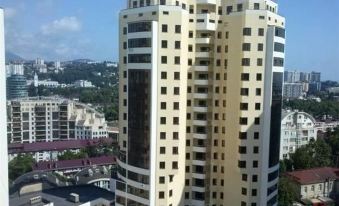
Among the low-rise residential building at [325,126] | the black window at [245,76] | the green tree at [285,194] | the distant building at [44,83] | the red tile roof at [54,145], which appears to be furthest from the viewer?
the distant building at [44,83]

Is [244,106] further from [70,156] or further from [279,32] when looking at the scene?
[70,156]

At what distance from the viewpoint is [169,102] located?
7840 mm

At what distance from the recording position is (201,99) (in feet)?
27.9

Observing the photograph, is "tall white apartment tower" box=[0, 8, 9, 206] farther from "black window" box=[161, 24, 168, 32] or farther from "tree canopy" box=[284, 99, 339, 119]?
"tree canopy" box=[284, 99, 339, 119]

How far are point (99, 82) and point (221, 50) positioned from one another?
4483 cm

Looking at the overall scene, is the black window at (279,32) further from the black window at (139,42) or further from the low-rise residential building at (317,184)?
the low-rise residential building at (317,184)

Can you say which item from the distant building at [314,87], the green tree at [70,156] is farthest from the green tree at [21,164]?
the distant building at [314,87]

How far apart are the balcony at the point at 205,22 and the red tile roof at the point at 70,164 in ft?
42.7

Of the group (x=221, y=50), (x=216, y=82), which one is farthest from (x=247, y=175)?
(x=221, y=50)

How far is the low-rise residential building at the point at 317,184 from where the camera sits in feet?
52.0

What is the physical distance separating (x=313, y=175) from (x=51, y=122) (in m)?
18.6

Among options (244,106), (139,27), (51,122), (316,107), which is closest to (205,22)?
(139,27)

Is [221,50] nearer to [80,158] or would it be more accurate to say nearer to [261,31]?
[261,31]

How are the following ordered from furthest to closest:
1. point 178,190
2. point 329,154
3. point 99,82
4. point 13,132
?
point 99,82, point 13,132, point 329,154, point 178,190
